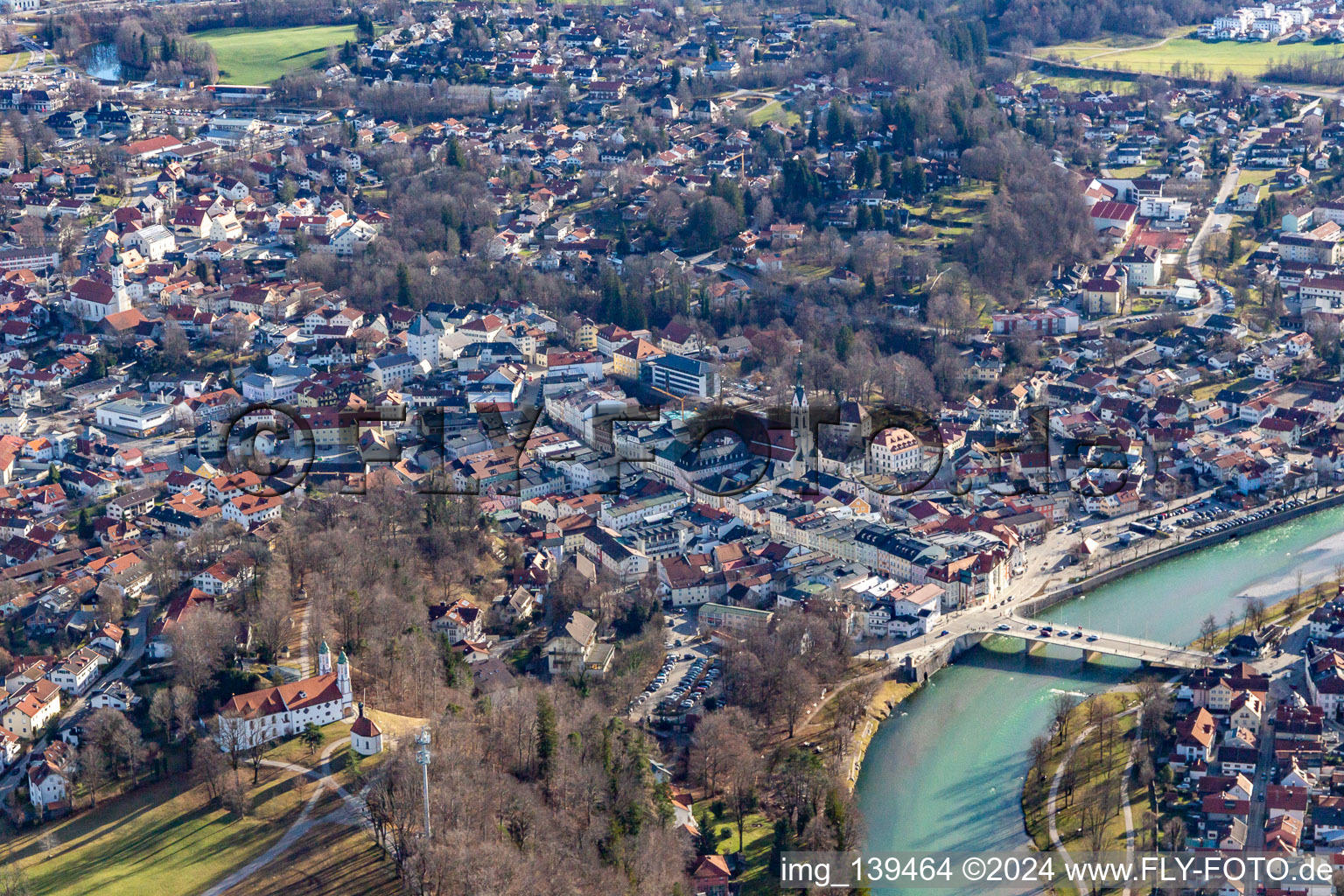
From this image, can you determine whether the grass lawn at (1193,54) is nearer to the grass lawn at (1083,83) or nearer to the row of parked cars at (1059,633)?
the grass lawn at (1083,83)

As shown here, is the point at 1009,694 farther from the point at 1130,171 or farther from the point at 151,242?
the point at 1130,171

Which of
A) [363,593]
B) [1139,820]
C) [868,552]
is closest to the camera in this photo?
[1139,820]

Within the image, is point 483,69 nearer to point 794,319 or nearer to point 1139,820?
point 794,319

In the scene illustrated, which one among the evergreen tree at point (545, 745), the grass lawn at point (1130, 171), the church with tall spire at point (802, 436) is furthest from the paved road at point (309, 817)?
the grass lawn at point (1130, 171)

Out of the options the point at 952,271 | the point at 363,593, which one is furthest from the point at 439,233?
the point at 363,593

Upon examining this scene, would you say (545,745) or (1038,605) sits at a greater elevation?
(545,745)

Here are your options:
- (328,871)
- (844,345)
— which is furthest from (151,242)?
(328,871)
